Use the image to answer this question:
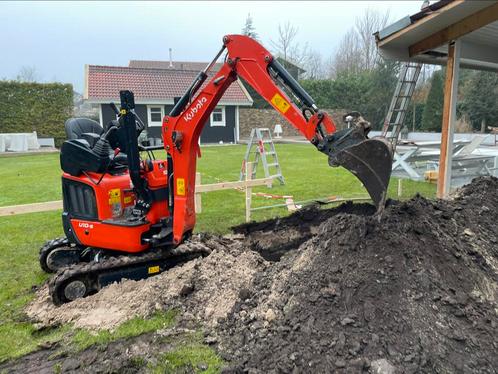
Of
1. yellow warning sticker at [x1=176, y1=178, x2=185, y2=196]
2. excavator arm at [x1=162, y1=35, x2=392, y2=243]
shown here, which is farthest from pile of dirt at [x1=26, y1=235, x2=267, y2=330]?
yellow warning sticker at [x1=176, y1=178, x2=185, y2=196]

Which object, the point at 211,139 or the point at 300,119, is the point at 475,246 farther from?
the point at 211,139

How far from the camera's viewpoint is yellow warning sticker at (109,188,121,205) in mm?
4488

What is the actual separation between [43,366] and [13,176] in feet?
38.7

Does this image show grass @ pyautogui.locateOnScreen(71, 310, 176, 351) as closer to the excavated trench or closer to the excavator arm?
the excavated trench

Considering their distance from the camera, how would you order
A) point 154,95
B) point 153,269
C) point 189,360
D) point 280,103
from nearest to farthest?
point 189,360 < point 280,103 < point 153,269 < point 154,95

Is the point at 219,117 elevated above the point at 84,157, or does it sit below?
above

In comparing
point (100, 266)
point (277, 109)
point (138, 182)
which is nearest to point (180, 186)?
point (138, 182)

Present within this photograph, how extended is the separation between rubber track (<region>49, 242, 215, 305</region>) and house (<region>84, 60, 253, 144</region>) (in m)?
19.0

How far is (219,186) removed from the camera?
683cm

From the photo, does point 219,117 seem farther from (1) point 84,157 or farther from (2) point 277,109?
(2) point 277,109

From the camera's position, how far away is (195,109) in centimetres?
434

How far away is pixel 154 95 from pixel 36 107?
6749 mm

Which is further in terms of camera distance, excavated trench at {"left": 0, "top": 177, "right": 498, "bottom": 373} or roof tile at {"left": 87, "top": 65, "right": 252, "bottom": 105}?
roof tile at {"left": 87, "top": 65, "right": 252, "bottom": 105}

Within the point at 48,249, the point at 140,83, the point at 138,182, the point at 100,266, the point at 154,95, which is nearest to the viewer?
the point at 100,266
